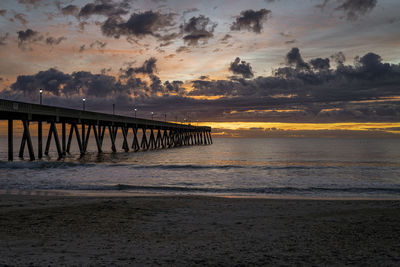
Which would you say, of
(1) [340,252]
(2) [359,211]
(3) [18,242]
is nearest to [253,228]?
(1) [340,252]

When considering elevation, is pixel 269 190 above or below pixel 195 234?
below

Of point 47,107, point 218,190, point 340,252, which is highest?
point 47,107

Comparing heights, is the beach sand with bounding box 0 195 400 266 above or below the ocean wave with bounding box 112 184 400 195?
above

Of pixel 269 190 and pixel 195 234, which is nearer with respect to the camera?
pixel 195 234

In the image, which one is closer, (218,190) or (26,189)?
(26,189)

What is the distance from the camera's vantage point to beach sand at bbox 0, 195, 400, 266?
5051mm

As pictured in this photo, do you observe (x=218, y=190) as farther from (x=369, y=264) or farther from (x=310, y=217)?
(x=369, y=264)

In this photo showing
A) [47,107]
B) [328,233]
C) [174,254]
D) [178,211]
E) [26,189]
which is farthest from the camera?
[47,107]

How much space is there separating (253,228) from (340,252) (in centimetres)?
221

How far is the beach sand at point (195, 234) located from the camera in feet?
16.6

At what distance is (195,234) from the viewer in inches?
264

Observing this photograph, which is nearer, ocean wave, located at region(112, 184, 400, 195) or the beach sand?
the beach sand

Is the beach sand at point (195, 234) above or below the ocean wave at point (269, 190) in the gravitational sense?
above

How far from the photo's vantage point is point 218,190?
15805 mm
